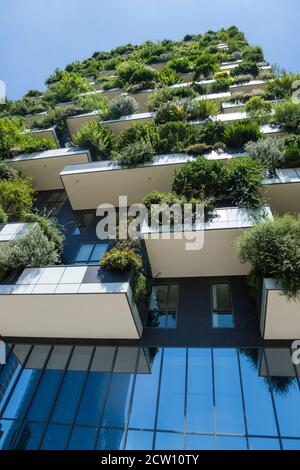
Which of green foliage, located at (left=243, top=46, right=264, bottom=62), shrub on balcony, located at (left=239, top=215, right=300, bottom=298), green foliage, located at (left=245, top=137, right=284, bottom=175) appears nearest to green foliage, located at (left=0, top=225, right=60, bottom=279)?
shrub on balcony, located at (left=239, top=215, right=300, bottom=298)

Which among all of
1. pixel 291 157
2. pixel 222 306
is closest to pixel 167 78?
pixel 291 157

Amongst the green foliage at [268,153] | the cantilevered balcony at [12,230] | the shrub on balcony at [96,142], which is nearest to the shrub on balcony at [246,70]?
the shrub on balcony at [96,142]

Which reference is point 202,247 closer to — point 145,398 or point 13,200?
point 145,398

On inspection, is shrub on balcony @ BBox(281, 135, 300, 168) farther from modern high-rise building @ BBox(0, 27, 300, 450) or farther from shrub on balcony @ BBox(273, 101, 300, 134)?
shrub on balcony @ BBox(273, 101, 300, 134)

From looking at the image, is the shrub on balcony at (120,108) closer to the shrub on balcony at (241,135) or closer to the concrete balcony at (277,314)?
the shrub on balcony at (241,135)

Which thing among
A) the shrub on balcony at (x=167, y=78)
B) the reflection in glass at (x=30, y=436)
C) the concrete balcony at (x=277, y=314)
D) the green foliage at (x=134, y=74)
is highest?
the green foliage at (x=134, y=74)

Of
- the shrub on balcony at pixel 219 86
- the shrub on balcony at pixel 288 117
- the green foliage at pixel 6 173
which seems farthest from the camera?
the shrub on balcony at pixel 219 86
